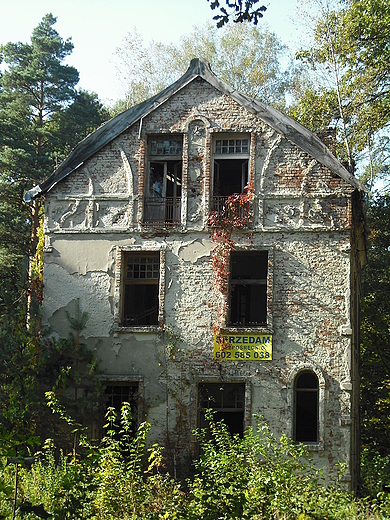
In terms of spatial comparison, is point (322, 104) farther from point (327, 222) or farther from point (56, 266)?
point (56, 266)

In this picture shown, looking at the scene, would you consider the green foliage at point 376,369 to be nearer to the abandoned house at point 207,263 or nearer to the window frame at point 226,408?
the abandoned house at point 207,263

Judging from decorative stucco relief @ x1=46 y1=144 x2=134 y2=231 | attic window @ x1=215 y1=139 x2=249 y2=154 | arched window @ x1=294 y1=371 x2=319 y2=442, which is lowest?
arched window @ x1=294 y1=371 x2=319 y2=442

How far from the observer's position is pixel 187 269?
18.7 meters

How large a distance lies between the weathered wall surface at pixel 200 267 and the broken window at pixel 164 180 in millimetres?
324

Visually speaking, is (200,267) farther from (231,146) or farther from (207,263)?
(231,146)

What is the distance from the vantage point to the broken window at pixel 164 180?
62.7ft

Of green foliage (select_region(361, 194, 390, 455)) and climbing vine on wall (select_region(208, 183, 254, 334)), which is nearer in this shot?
climbing vine on wall (select_region(208, 183, 254, 334))

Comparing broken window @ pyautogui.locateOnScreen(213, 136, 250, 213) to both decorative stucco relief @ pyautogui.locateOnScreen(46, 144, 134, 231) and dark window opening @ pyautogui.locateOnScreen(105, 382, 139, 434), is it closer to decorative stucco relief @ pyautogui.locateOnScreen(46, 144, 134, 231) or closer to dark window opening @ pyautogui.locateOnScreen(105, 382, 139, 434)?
decorative stucco relief @ pyautogui.locateOnScreen(46, 144, 134, 231)

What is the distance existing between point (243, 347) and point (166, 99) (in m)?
6.52

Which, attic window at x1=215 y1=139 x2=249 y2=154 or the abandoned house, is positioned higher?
attic window at x1=215 y1=139 x2=249 y2=154

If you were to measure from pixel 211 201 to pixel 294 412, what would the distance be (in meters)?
5.44

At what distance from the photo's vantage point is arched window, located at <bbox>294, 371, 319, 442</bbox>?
17.8m

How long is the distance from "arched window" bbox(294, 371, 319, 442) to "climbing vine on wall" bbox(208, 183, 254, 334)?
2.39 meters

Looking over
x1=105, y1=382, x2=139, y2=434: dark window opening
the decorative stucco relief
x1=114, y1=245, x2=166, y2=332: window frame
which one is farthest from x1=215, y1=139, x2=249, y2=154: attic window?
x1=105, y1=382, x2=139, y2=434: dark window opening
